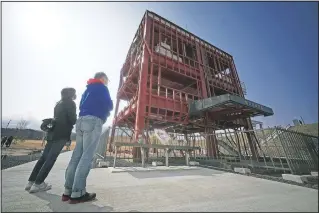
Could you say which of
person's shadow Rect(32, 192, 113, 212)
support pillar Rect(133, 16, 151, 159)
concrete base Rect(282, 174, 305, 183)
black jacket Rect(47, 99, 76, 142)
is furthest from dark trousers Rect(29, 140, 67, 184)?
support pillar Rect(133, 16, 151, 159)

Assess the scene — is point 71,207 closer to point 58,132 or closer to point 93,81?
point 58,132

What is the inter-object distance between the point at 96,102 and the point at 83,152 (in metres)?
0.71

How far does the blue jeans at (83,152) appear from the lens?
1933 millimetres

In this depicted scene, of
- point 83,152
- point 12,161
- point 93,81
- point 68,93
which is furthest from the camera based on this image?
point 12,161

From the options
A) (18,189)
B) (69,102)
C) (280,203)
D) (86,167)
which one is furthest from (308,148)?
(18,189)

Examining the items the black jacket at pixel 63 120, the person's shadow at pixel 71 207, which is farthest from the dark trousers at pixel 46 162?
the person's shadow at pixel 71 207

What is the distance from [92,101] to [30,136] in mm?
68567

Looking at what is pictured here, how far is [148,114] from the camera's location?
936 cm

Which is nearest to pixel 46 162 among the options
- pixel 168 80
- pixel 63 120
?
pixel 63 120

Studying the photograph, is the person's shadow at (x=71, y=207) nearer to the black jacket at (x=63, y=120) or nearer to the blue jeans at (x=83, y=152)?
the blue jeans at (x=83, y=152)

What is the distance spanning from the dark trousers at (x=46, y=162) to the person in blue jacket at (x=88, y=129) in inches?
23.2

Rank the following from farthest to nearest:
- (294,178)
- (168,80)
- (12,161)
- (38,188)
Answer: (168,80), (12,161), (294,178), (38,188)

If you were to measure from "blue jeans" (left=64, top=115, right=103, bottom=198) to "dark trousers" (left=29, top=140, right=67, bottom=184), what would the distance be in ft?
1.93

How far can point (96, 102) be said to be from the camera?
225 cm
